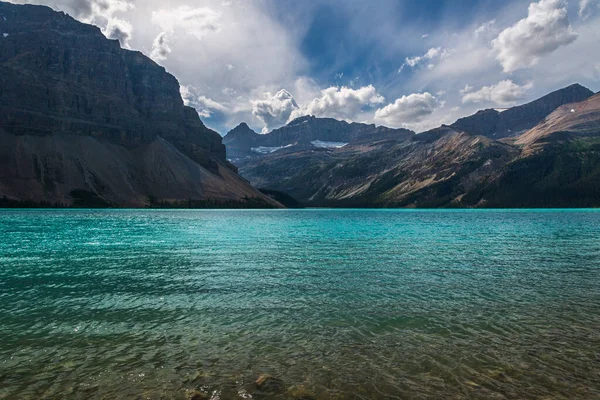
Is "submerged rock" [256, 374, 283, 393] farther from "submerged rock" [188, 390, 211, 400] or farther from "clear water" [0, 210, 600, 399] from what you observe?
"submerged rock" [188, 390, 211, 400]

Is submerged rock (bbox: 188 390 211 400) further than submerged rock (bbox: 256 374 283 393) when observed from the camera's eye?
No

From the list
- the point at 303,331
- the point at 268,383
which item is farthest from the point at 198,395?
the point at 303,331

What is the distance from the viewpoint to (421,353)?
14.4 m

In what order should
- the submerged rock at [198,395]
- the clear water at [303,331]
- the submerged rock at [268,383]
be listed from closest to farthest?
the submerged rock at [198,395]
the submerged rock at [268,383]
the clear water at [303,331]

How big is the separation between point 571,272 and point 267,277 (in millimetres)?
27486

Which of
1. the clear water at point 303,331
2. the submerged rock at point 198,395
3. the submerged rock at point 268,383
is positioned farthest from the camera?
the clear water at point 303,331

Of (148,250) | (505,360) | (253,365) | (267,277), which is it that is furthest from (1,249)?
(505,360)

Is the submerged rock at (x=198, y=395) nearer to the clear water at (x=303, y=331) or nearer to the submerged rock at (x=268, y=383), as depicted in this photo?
the clear water at (x=303, y=331)

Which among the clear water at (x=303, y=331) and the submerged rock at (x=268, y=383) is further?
the clear water at (x=303, y=331)

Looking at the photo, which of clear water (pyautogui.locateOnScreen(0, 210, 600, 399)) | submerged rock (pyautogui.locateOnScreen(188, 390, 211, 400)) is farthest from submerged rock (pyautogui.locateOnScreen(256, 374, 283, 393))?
submerged rock (pyautogui.locateOnScreen(188, 390, 211, 400))

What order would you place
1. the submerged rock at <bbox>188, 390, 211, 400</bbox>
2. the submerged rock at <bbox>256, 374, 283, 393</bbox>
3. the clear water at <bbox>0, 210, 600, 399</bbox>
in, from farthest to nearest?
the clear water at <bbox>0, 210, 600, 399</bbox> < the submerged rock at <bbox>256, 374, 283, 393</bbox> < the submerged rock at <bbox>188, 390, 211, 400</bbox>

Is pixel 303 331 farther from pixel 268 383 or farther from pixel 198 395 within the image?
pixel 198 395

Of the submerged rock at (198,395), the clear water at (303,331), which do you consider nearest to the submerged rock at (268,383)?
the clear water at (303,331)

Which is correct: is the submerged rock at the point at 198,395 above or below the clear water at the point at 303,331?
above
